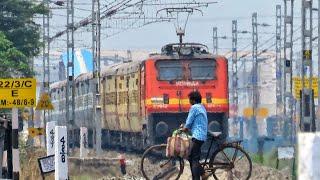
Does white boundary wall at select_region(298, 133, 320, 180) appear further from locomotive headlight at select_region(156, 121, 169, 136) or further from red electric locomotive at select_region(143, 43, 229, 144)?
locomotive headlight at select_region(156, 121, 169, 136)

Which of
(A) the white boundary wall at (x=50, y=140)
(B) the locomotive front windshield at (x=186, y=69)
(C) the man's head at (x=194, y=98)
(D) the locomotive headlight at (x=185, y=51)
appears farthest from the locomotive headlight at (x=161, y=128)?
(C) the man's head at (x=194, y=98)

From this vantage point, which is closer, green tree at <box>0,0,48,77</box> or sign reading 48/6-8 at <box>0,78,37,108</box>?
sign reading 48/6-8 at <box>0,78,37,108</box>

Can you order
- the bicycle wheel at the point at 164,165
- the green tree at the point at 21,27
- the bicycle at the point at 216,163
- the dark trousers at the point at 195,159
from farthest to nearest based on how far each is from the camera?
the green tree at the point at 21,27 < the bicycle wheel at the point at 164,165 < the bicycle at the point at 216,163 < the dark trousers at the point at 195,159

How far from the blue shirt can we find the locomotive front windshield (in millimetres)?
13915

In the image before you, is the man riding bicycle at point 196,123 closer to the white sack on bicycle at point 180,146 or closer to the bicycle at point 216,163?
the white sack on bicycle at point 180,146

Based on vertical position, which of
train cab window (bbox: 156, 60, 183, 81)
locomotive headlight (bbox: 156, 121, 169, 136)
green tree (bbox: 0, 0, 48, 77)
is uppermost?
green tree (bbox: 0, 0, 48, 77)

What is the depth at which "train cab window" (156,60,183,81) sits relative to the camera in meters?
28.6

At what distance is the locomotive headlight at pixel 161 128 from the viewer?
92.2 ft

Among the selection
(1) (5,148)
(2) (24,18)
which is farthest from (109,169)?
(2) (24,18)

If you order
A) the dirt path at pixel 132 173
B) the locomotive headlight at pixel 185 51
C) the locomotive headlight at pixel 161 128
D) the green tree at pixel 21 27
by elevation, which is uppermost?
the green tree at pixel 21 27

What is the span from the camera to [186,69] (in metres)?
28.6

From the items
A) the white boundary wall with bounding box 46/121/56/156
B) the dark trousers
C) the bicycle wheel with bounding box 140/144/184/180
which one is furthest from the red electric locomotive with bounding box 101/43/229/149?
the dark trousers

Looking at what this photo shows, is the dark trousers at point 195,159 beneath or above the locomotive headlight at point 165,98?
beneath

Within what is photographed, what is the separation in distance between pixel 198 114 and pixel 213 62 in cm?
1403
